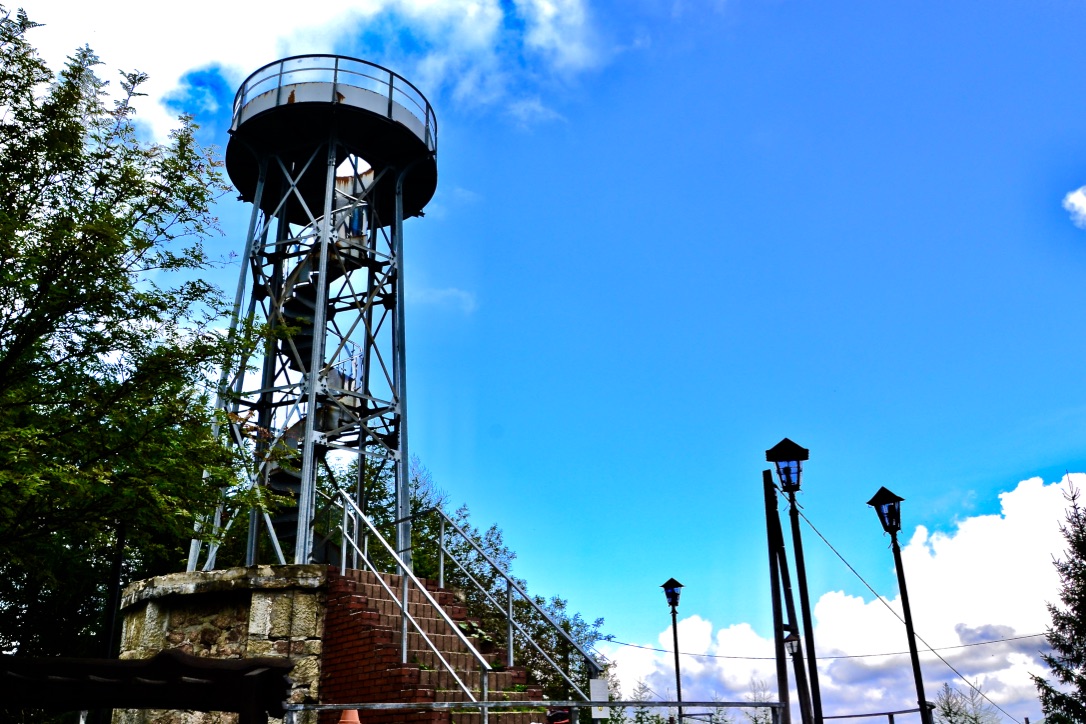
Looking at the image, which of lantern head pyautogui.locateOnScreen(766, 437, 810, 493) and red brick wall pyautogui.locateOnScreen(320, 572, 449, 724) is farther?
lantern head pyautogui.locateOnScreen(766, 437, 810, 493)

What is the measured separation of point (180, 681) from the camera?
6457 millimetres

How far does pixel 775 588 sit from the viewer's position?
9914mm

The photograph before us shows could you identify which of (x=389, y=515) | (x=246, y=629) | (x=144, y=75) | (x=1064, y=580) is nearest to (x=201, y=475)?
(x=246, y=629)

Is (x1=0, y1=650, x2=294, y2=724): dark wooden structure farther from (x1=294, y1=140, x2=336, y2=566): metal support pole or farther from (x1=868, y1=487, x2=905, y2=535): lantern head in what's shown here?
(x1=868, y1=487, x2=905, y2=535): lantern head

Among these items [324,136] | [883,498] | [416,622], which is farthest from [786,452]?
[324,136]

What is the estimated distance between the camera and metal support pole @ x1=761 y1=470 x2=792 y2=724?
9.38 meters

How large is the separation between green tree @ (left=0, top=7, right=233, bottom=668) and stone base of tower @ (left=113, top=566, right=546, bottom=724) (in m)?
0.92

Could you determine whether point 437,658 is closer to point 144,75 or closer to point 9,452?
point 9,452

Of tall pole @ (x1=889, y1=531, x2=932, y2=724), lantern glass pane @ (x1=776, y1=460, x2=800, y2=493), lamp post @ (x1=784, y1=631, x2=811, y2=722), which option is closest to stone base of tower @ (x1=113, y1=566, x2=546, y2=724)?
lamp post @ (x1=784, y1=631, x2=811, y2=722)

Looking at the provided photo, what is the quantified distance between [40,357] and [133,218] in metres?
1.78

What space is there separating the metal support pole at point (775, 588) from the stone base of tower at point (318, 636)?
2497mm

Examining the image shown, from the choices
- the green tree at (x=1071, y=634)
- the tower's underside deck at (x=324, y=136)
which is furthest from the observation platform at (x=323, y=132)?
the green tree at (x=1071, y=634)

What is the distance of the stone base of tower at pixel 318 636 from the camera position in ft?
26.6

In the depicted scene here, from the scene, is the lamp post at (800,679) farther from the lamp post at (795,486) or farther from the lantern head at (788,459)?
the lantern head at (788,459)
